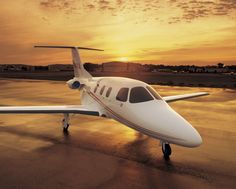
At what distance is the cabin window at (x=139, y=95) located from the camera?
10.0 meters

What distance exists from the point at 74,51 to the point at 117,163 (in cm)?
1191

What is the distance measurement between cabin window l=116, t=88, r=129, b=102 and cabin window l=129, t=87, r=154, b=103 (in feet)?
0.79

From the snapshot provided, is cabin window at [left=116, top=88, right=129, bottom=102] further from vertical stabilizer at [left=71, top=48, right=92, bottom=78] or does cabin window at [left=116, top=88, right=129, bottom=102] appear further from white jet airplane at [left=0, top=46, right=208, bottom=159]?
vertical stabilizer at [left=71, top=48, right=92, bottom=78]

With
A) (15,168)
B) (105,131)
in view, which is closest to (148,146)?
(105,131)

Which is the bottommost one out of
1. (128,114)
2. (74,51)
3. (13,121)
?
(13,121)

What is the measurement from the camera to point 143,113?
926 cm

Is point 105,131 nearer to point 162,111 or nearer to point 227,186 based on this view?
point 162,111

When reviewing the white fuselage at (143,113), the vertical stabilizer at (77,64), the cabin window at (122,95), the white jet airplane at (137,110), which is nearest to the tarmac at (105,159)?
the white jet airplane at (137,110)

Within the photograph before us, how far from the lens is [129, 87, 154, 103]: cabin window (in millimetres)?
10000

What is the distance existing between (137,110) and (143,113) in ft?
1.15

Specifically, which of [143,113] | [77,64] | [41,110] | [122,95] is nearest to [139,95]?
[122,95]

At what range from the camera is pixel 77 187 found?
286 inches

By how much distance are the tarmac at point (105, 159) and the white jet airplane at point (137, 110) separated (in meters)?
0.99

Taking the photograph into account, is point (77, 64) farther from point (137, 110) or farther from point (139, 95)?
point (137, 110)
